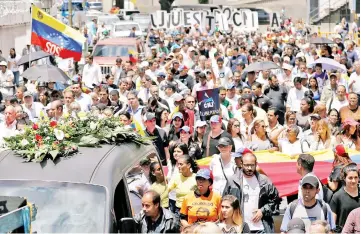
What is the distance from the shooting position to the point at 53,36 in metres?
19.5

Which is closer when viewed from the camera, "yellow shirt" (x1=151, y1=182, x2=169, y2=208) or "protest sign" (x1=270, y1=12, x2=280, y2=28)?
"yellow shirt" (x1=151, y1=182, x2=169, y2=208)

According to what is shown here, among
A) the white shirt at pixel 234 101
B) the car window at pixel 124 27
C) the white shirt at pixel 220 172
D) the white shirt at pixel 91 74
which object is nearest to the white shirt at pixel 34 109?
the white shirt at pixel 234 101

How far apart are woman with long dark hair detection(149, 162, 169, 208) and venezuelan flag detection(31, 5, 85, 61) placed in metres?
10.3

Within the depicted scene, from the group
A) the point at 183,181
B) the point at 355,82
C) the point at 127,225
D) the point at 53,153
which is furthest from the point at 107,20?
the point at 127,225

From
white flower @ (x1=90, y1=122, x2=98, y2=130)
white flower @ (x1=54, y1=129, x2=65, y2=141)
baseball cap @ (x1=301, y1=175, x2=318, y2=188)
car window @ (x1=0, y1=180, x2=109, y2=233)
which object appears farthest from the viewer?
baseball cap @ (x1=301, y1=175, x2=318, y2=188)

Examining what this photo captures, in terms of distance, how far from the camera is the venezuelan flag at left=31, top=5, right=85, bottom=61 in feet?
63.2

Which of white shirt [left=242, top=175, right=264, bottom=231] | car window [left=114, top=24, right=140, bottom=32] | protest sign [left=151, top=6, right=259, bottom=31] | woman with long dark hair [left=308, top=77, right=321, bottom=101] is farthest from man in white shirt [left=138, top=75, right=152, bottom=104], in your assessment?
car window [left=114, top=24, right=140, bottom=32]

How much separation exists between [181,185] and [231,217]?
1691 mm

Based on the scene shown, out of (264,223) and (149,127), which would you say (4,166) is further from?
(149,127)

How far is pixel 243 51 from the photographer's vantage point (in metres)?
28.2

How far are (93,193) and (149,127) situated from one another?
5756 mm

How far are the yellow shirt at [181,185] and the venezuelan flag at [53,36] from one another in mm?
9867

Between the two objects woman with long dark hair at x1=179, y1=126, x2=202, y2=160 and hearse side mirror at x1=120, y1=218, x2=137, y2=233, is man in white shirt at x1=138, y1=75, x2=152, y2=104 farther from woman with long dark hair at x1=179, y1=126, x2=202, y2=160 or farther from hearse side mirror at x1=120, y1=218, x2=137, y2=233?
hearse side mirror at x1=120, y1=218, x2=137, y2=233

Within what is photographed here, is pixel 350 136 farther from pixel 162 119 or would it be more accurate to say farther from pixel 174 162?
pixel 162 119
